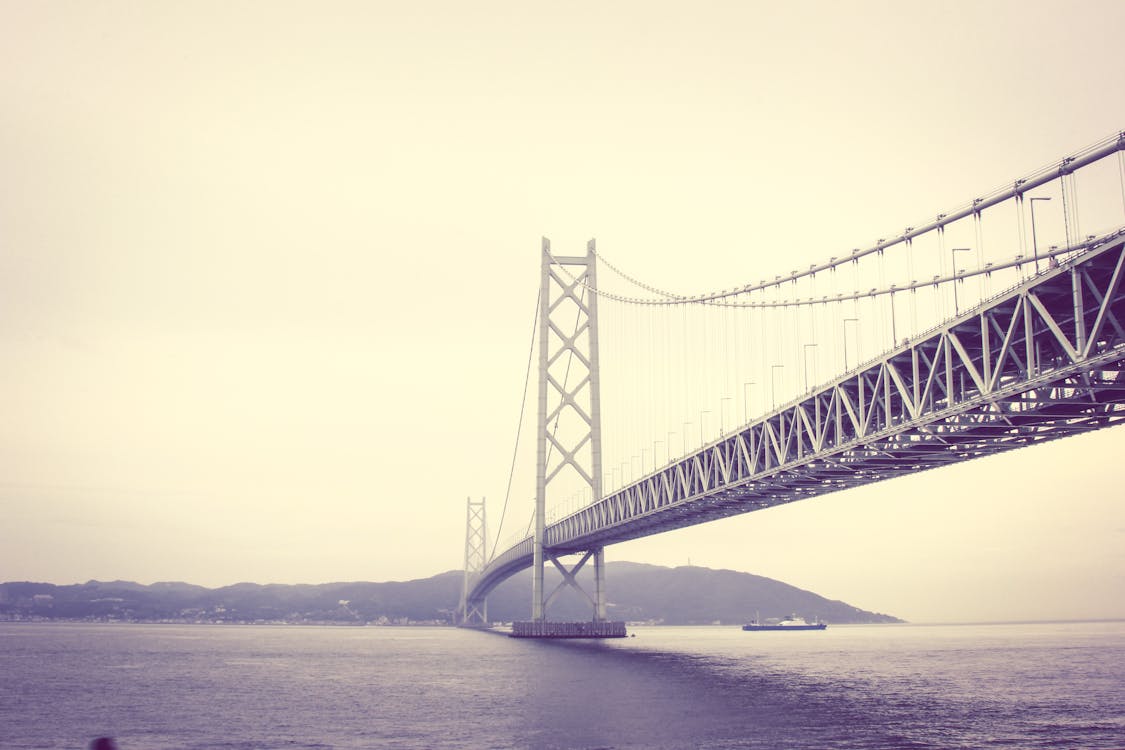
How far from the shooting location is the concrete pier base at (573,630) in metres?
76.8

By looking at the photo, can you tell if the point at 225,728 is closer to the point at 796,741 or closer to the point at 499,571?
the point at 796,741

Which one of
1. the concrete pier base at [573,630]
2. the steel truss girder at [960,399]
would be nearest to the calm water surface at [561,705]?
the steel truss girder at [960,399]

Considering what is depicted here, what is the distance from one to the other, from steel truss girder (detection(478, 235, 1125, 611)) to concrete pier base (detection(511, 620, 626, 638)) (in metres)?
33.3

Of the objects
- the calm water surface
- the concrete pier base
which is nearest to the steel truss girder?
the calm water surface

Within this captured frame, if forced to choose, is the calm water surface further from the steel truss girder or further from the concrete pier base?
the concrete pier base

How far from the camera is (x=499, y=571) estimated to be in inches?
4082

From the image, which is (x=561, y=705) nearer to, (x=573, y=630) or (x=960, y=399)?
(x=960, y=399)

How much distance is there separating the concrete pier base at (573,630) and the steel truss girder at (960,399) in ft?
109

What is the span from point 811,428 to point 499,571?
235 ft

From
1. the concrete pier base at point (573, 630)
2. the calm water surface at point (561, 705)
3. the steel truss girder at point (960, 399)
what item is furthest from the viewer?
the concrete pier base at point (573, 630)

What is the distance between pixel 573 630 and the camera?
253 ft

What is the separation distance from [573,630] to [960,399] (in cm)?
5303

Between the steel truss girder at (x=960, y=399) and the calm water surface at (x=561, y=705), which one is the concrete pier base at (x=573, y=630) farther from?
the steel truss girder at (x=960, y=399)

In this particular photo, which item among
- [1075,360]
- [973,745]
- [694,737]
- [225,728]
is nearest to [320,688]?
[225,728]
